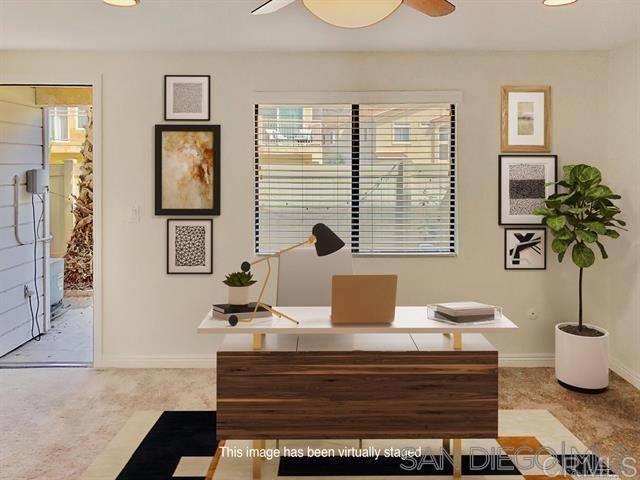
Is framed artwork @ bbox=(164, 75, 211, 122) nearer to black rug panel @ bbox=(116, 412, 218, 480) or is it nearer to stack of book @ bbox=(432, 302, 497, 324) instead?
black rug panel @ bbox=(116, 412, 218, 480)

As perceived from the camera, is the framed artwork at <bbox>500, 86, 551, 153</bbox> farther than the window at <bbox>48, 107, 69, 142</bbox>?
No

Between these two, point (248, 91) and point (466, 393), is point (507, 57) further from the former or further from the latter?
point (466, 393)

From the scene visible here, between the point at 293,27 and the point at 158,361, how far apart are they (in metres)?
2.70

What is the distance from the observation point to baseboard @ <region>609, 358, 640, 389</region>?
395cm

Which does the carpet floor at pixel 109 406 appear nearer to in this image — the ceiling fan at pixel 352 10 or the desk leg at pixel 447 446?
the desk leg at pixel 447 446

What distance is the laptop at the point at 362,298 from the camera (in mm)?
2477

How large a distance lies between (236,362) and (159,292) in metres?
2.08

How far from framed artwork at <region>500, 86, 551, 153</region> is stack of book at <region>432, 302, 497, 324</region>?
6.92ft

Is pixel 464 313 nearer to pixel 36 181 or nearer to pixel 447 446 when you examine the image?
pixel 447 446

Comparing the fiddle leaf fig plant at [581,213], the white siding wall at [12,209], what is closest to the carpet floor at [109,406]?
the fiddle leaf fig plant at [581,213]

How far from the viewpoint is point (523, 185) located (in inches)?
169

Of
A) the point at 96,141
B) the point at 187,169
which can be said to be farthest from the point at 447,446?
the point at 96,141

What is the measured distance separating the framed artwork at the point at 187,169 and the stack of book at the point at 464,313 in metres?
2.28

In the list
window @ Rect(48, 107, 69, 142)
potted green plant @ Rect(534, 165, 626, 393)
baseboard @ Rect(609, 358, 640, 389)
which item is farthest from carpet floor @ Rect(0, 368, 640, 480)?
window @ Rect(48, 107, 69, 142)
